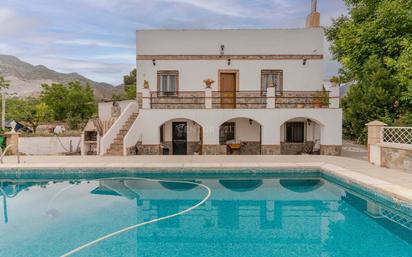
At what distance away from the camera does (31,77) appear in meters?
80.5

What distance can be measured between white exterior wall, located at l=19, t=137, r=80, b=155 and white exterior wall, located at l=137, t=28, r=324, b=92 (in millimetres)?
5217

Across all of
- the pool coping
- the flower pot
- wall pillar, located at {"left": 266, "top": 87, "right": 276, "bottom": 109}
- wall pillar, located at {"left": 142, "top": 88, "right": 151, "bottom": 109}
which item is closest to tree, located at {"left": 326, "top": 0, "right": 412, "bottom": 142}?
the flower pot

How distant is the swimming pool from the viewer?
5.48 m

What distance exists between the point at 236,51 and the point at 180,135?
6.11m

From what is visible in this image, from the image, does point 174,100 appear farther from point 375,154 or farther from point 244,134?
point 375,154

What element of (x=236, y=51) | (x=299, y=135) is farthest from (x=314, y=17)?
(x=299, y=135)

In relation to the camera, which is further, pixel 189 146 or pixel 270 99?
pixel 189 146

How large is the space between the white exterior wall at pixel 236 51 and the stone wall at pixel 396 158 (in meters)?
7.03

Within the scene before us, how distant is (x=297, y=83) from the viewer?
1652cm

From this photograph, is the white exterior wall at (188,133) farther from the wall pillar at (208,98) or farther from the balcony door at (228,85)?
the wall pillar at (208,98)

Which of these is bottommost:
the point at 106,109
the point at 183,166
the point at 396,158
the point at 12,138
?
the point at 183,166

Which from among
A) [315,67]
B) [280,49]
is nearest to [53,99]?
[280,49]

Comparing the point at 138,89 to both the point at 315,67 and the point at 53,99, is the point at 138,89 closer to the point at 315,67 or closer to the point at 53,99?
the point at 315,67

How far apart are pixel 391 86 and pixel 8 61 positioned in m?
113
